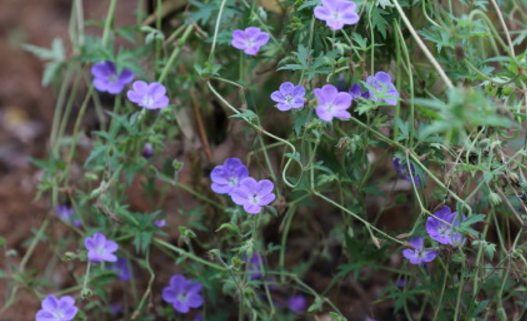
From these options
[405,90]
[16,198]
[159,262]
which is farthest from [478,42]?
[16,198]

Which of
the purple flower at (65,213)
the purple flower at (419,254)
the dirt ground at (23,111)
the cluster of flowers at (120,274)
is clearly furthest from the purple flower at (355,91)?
the dirt ground at (23,111)

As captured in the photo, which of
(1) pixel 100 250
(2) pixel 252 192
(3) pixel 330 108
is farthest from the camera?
(1) pixel 100 250

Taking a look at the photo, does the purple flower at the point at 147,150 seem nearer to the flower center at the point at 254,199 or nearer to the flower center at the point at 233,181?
the flower center at the point at 233,181

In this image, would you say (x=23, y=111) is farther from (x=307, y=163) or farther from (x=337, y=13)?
(x=337, y=13)

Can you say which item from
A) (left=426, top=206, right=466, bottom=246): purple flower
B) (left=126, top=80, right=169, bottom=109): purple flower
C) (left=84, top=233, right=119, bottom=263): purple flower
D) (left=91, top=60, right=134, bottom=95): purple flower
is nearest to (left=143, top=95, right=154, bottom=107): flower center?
(left=126, top=80, right=169, bottom=109): purple flower

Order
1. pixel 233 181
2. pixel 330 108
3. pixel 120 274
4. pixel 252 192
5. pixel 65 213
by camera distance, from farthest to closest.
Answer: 1. pixel 65 213
2. pixel 120 274
3. pixel 233 181
4. pixel 252 192
5. pixel 330 108

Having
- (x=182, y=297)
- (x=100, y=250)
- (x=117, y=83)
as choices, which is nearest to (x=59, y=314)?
(x=100, y=250)

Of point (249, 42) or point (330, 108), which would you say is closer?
point (330, 108)
